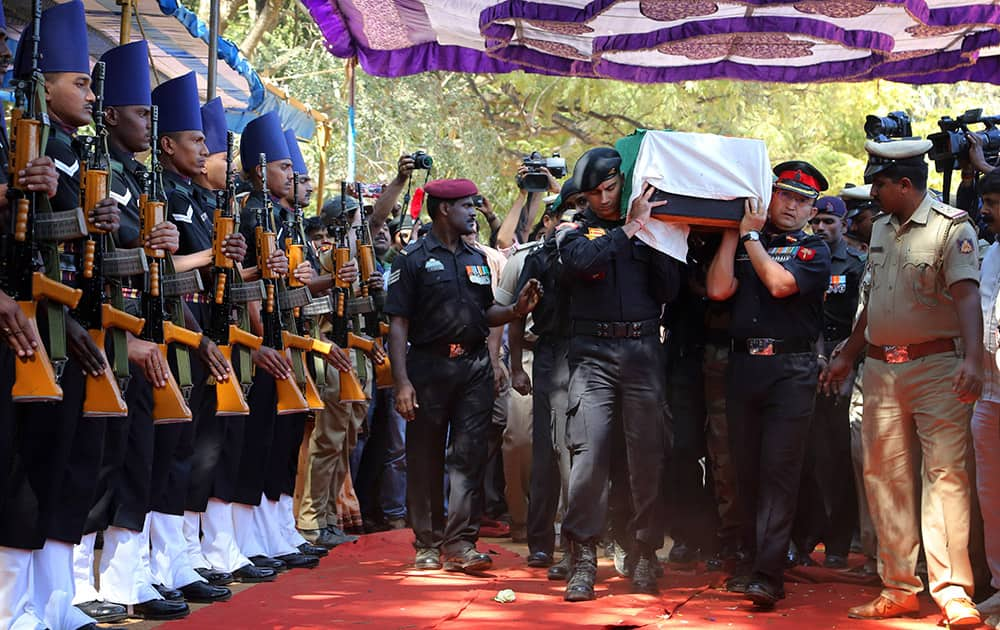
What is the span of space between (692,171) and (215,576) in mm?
3245

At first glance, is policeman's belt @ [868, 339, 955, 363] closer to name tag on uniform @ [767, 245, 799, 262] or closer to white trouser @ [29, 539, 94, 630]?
name tag on uniform @ [767, 245, 799, 262]

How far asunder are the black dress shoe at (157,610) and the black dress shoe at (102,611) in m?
0.16

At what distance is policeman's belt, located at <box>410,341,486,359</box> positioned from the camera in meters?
7.80

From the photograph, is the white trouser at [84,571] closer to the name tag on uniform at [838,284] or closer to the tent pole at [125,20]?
the tent pole at [125,20]

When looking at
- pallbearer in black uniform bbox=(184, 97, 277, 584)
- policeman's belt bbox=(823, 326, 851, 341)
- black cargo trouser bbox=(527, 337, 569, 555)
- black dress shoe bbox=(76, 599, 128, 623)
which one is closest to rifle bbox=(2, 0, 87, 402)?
black dress shoe bbox=(76, 599, 128, 623)

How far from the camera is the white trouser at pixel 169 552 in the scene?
6.31 meters

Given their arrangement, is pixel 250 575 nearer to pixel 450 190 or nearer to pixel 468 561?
pixel 468 561

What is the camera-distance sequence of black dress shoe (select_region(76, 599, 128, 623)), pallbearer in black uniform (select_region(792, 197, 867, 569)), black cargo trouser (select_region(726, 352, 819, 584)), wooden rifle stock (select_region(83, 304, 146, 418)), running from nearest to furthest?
wooden rifle stock (select_region(83, 304, 146, 418))
black dress shoe (select_region(76, 599, 128, 623))
black cargo trouser (select_region(726, 352, 819, 584))
pallbearer in black uniform (select_region(792, 197, 867, 569))

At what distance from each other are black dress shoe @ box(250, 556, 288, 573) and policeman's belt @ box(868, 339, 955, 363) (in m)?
3.57

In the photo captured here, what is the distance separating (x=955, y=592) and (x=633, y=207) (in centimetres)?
238

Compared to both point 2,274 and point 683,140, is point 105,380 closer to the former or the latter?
point 2,274

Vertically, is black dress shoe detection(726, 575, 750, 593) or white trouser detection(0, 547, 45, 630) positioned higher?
white trouser detection(0, 547, 45, 630)

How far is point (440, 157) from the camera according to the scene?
57.5 ft

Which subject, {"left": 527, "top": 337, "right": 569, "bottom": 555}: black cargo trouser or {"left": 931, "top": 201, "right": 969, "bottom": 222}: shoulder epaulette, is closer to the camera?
{"left": 931, "top": 201, "right": 969, "bottom": 222}: shoulder epaulette
